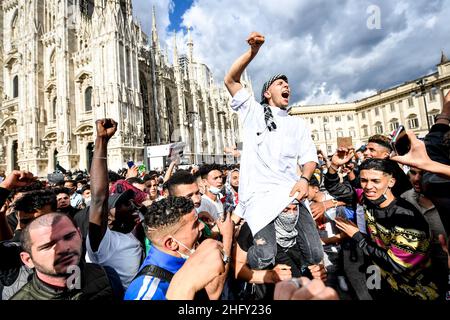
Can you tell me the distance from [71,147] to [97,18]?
11207mm

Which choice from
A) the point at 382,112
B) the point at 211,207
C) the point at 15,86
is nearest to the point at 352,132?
the point at 382,112

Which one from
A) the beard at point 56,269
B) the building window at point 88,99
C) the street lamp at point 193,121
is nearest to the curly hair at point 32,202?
the beard at point 56,269

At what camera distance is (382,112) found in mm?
43094

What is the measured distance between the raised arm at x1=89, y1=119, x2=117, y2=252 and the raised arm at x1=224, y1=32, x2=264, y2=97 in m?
1.16

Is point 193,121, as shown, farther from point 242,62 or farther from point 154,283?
point 154,283

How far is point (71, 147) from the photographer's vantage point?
21.7 m

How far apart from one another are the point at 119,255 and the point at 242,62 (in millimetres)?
1876

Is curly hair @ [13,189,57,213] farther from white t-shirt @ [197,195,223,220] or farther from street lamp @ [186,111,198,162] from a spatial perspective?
street lamp @ [186,111,198,162]

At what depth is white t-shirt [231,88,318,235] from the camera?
2.03 meters

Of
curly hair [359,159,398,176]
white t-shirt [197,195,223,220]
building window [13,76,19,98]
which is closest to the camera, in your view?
curly hair [359,159,398,176]

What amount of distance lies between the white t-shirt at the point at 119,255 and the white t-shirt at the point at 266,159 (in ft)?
3.12

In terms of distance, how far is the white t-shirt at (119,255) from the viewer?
2.01m

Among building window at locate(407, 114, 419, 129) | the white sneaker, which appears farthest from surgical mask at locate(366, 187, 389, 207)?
building window at locate(407, 114, 419, 129)

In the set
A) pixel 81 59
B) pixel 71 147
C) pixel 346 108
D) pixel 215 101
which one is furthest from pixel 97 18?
pixel 346 108
